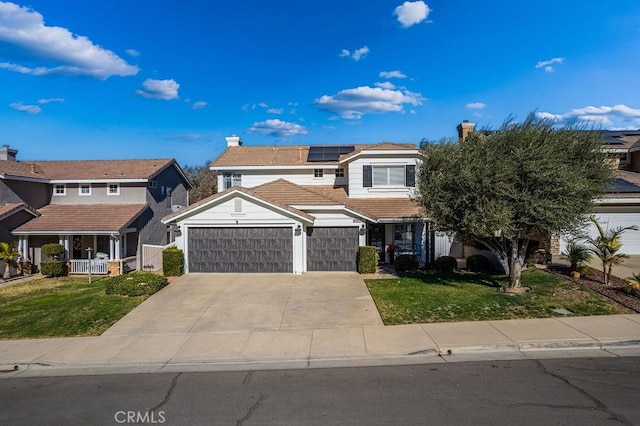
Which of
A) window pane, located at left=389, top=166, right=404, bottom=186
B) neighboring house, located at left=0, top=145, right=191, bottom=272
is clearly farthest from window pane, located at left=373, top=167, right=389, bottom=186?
neighboring house, located at left=0, top=145, right=191, bottom=272

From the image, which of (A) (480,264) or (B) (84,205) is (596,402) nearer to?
(A) (480,264)

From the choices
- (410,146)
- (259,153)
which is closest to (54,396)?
(410,146)

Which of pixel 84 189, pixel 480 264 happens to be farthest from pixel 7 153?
pixel 480 264

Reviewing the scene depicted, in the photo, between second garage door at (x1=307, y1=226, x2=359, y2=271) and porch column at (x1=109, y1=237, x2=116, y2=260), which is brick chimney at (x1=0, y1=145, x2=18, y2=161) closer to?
porch column at (x1=109, y1=237, x2=116, y2=260)

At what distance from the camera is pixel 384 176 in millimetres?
21062

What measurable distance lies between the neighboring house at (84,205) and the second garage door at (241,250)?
5.07 metres

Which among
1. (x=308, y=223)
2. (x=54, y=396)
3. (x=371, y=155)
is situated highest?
(x=371, y=155)

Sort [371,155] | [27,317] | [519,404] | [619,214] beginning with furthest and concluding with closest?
[371,155], [619,214], [27,317], [519,404]

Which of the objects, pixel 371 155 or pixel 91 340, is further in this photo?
pixel 371 155

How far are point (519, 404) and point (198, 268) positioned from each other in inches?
567

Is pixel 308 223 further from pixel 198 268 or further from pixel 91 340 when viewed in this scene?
pixel 91 340

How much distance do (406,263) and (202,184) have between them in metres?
35.8

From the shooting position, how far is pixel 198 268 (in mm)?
17891

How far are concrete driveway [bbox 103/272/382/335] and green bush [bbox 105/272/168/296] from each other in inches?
13.4
